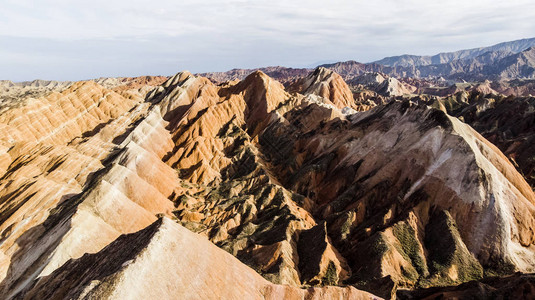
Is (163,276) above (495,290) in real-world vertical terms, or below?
above

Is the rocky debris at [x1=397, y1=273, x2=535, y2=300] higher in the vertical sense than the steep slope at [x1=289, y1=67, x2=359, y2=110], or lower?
lower

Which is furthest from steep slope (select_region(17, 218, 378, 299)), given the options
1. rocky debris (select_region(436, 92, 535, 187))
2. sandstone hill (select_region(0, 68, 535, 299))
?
rocky debris (select_region(436, 92, 535, 187))

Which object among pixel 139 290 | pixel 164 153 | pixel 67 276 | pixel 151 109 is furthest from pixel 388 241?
pixel 151 109

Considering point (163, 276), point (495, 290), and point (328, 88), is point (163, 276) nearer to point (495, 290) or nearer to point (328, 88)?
point (495, 290)

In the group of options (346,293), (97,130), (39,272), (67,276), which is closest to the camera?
(346,293)

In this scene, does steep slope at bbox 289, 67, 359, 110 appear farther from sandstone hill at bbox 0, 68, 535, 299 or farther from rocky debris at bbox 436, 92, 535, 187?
sandstone hill at bbox 0, 68, 535, 299

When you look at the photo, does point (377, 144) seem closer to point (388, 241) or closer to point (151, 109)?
point (388, 241)

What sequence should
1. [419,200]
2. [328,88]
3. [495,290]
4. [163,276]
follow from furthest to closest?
1. [328,88]
2. [419,200]
3. [495,290]
4. [163,276]

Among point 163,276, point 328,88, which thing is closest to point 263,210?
point 163,276
